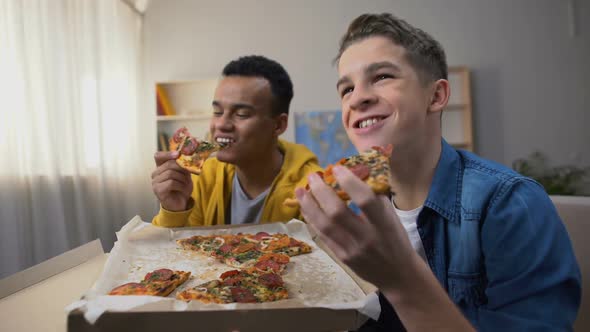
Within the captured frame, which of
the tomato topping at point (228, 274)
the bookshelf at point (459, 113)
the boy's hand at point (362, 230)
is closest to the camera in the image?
the boy's hand at point (362, 230)

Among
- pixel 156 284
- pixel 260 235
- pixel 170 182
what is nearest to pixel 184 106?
pixel 170 182

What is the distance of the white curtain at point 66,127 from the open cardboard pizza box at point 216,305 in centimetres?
209

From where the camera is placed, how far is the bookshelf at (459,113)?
450 cm

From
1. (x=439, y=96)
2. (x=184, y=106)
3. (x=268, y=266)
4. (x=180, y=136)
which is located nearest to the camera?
(x=439, y=96)

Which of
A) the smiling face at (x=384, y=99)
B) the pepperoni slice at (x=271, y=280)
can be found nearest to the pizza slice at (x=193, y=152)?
the pepperoni slice at (x=271, y=280)

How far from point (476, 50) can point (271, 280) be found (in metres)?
4.61

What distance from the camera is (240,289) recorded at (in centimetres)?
107

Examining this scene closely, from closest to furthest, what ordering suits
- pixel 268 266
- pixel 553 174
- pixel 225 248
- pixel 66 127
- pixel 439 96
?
pixel 439 96, pixel 268 266, pixel 225 248, pixel 66 127, pixel 553 174

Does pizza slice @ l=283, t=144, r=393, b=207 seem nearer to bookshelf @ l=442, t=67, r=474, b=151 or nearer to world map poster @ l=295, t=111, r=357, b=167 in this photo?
world map poster @ l=295, t=111, r=357, b=167

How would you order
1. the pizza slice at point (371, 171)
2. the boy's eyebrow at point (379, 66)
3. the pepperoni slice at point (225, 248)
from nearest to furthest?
the pizza slice at point (371, 171), the boy's eyebrow at point (379, 66), the pepperoni slice at point (225, 248)

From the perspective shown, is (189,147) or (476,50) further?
(476,50)

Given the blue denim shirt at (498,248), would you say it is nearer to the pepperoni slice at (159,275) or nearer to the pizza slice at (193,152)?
the pepperoni slice at (159,275)

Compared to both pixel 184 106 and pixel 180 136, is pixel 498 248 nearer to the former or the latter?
pixel 180 136

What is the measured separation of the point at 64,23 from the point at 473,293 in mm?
3893
